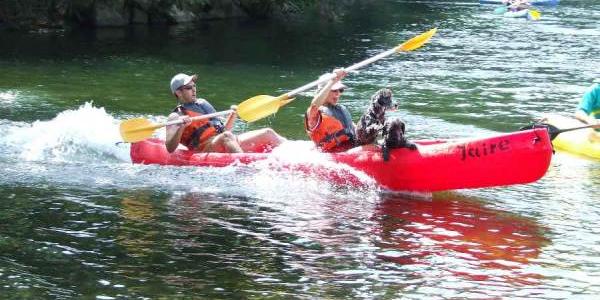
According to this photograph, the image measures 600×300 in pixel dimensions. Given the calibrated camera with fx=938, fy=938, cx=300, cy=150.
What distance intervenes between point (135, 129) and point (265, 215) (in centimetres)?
216

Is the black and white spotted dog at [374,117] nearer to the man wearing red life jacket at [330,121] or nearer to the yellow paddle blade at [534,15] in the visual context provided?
the man wearing red life jacket at [330,121]

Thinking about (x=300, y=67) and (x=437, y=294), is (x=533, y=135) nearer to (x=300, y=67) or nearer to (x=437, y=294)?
(x=437, y=294)

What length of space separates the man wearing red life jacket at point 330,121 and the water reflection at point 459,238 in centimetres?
77

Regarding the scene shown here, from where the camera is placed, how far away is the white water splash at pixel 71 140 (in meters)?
9.96

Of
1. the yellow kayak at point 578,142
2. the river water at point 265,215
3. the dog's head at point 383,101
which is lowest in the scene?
the river water at point 265,215

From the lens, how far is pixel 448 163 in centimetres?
815

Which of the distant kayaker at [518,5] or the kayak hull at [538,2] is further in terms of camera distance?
the kayak hull at [538,2]

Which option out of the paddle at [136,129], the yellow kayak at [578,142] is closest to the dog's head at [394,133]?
the paddle at [136,129]

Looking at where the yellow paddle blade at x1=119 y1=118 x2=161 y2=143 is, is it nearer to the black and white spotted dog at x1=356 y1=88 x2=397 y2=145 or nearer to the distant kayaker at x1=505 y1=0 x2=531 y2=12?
the black and white spotted dog at x1=356 y1=88 x2=397 y2=145

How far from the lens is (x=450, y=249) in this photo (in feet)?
22.5

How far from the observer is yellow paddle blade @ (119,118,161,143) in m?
9.15

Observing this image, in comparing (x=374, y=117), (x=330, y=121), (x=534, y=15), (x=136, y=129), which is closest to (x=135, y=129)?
(x=136, y=129)

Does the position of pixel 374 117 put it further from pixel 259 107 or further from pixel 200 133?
pixel 200 133

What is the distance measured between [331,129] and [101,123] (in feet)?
11.1
